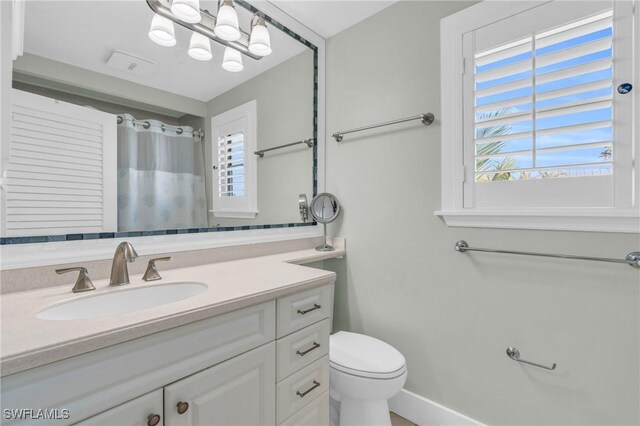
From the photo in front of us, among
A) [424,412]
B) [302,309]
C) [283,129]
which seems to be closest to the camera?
[302,309]

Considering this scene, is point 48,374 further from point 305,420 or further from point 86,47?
point 86,47

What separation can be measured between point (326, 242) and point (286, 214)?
1.13ft

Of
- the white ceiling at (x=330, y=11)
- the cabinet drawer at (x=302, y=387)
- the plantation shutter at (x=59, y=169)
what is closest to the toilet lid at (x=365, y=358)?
the cabinet drawer at (x=302, y=387)

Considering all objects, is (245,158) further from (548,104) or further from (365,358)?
(548,104)

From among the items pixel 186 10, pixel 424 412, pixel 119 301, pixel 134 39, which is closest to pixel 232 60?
pixel 186 10

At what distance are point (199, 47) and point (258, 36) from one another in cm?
34

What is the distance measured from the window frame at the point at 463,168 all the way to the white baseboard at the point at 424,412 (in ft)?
3.16

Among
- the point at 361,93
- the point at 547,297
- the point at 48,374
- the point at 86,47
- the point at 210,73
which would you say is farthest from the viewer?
the point at 361,93

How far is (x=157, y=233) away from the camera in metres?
1.28

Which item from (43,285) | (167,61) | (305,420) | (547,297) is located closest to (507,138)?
(547,297)

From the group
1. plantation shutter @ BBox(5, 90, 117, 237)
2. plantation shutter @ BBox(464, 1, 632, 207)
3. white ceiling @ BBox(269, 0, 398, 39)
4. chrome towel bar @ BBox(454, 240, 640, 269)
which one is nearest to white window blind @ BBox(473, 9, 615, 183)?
plantation shutter @ BBox(464, 1, 632, 207)

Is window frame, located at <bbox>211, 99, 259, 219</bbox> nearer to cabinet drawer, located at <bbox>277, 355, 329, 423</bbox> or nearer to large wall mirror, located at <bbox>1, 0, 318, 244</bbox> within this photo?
large wall mirror, located at <bbox>1, 0, 318, 244</bbox>

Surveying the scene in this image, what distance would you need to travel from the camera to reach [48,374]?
0.59 metres

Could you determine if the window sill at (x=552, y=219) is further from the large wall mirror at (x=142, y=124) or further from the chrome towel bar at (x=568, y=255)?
the large wall mirror at (x=142, y=124)
